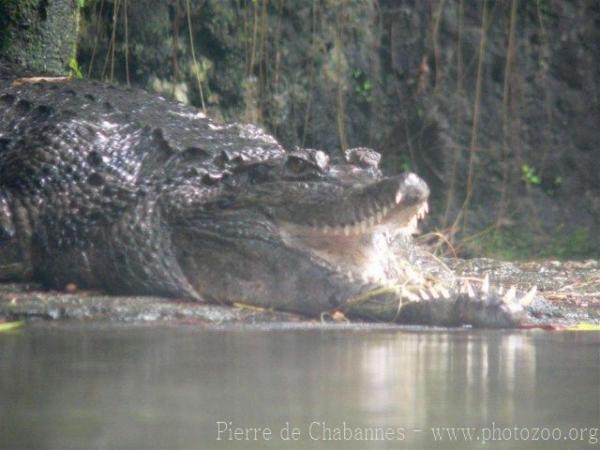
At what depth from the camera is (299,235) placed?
5992 mm

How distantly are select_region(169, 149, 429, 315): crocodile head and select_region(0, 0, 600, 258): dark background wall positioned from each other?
2797mm

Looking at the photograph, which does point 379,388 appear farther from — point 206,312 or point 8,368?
point 206,312

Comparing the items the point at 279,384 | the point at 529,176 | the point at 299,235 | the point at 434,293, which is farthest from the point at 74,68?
the point at 279,384

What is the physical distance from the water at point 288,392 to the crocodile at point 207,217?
1.18 m

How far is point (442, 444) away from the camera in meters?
2.57

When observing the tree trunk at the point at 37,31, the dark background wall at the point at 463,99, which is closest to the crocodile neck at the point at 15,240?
the tree trunk at the point at 37,31

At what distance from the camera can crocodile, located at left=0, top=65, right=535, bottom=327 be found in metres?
5.76

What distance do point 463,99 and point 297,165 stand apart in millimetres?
3326

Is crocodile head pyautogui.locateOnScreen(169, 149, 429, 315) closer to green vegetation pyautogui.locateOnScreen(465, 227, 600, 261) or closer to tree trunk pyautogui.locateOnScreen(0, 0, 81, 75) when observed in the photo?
tree trunk pyautogui.locateOnScreen(0, 0, 81, 75)

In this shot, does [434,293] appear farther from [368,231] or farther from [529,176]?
[529,176]

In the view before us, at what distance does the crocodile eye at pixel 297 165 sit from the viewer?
6.04 m

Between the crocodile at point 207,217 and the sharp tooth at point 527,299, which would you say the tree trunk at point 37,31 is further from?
the sharp tooth at point 527,299

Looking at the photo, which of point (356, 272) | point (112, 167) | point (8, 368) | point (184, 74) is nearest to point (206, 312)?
point (356, 272)

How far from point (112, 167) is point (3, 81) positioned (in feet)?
3.92
